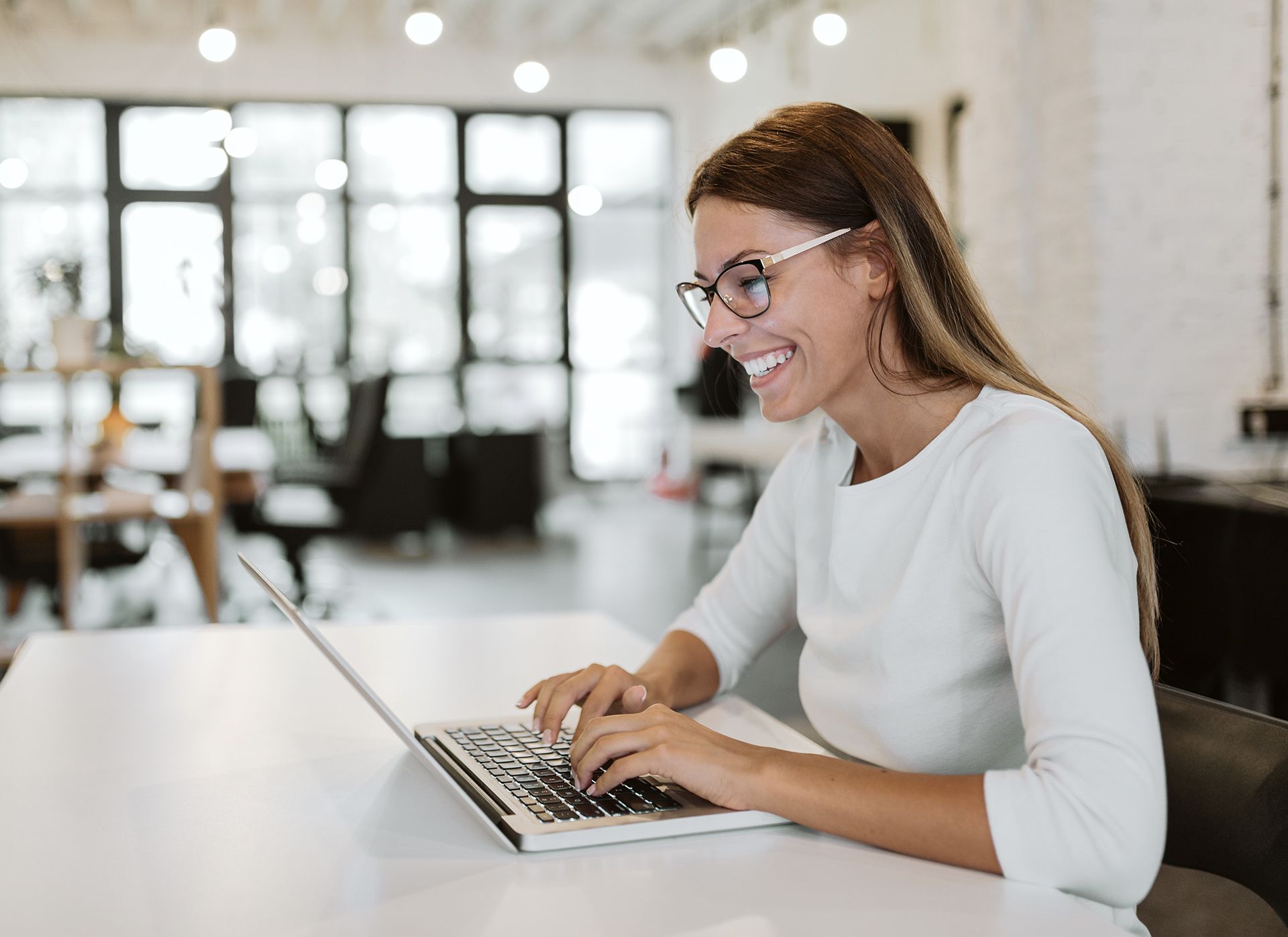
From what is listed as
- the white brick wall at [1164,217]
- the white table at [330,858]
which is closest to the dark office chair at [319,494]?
the white brick wall at [1164,217]

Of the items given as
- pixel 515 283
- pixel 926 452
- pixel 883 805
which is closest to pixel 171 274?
pixel 515 283

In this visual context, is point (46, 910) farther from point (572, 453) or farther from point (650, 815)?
point (572, 453)

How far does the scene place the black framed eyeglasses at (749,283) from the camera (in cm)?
112

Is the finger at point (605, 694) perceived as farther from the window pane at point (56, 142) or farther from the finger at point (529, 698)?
the window pane at point (56, 142)

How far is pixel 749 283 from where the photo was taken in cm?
113

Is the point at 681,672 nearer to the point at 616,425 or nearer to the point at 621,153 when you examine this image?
the point at 616,425

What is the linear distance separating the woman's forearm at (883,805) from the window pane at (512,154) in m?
9.68

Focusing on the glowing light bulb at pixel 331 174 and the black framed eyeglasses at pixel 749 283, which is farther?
the glowing light bulb at pixel 331 174

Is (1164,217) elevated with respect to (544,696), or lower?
elevated

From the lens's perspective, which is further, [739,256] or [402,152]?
[402,152]

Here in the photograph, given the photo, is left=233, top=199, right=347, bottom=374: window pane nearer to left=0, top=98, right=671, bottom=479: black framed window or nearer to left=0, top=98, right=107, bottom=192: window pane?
left=0, top=98, right=671, bottom=479: black framed window

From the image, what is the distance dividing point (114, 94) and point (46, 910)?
982 centimetres

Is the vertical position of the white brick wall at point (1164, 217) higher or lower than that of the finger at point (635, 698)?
higher

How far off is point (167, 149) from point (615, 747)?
31.9 feet
